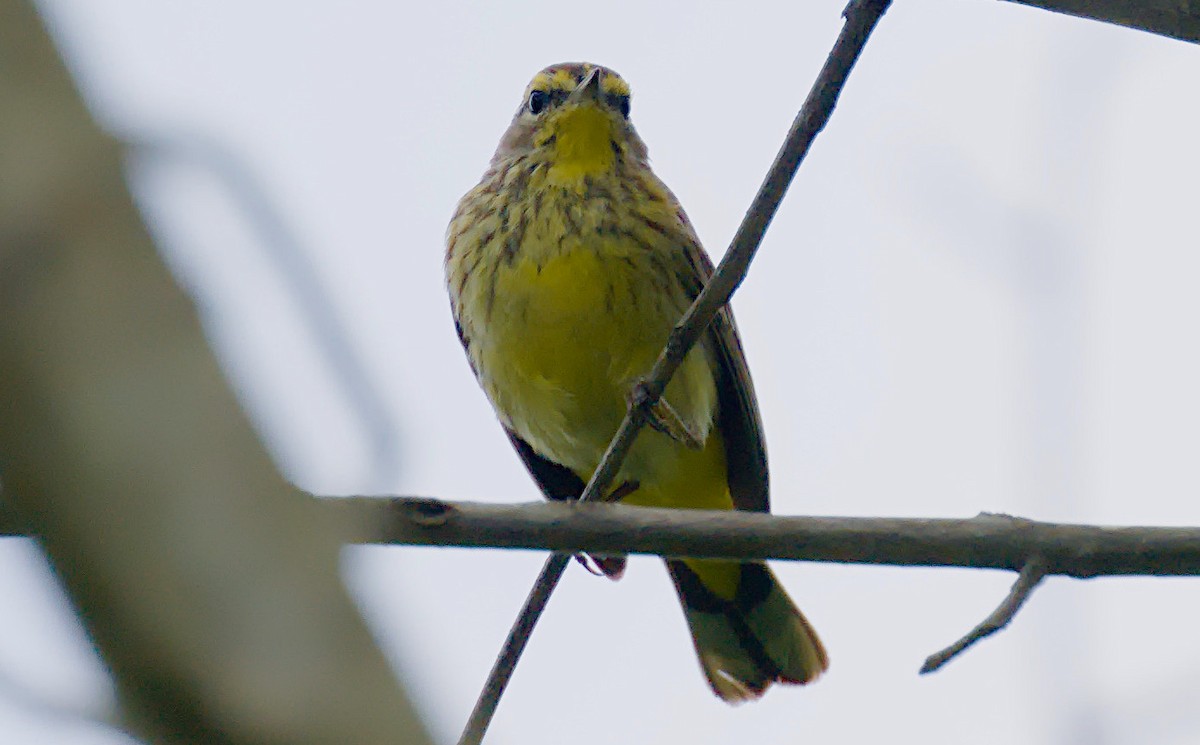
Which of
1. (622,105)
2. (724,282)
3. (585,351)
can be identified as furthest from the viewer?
(622,105)

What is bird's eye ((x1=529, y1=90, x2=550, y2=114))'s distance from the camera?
668 centimetres

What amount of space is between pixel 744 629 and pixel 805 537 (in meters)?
2.91

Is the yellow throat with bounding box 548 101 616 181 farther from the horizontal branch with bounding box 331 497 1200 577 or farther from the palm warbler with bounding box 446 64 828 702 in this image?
the horizontal branch with bounding box 331 497 1200 577

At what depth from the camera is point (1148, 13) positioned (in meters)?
3.16

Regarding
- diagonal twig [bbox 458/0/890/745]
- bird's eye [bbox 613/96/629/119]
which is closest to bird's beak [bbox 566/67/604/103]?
bird's eye [bbox 613/96/629/119]

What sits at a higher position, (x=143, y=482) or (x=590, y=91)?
(x=590, y=91)

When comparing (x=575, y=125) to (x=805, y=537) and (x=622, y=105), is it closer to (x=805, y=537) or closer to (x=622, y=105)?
(x=622, y=105)

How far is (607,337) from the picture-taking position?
18.3ft

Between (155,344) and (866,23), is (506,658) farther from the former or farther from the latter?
(155,344)

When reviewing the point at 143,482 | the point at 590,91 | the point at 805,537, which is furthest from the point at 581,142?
the point at 143,482

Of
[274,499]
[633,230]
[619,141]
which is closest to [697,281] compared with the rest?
[633,230]

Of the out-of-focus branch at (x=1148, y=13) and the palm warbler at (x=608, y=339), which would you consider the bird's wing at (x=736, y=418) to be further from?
the out-of-focus branch at (x=1148, y=13)

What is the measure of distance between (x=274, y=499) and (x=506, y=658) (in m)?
2.36

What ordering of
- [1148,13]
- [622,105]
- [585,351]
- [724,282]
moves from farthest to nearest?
[622,105]
[585,351]
[724,282]
[1148,13]
